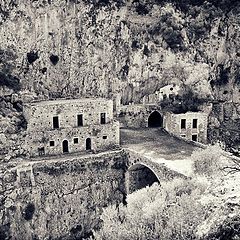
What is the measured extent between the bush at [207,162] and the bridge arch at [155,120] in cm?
1400

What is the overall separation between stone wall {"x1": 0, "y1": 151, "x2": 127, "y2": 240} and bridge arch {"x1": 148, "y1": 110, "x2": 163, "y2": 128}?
8829 millimetres

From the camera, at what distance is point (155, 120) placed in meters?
48.4

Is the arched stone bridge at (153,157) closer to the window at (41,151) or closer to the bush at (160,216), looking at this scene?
the bush at (160,216)

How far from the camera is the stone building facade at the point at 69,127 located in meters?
39.1

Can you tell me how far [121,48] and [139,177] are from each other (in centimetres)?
1354

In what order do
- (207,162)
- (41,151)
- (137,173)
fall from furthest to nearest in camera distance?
(137,173), (41,151), (207,162)

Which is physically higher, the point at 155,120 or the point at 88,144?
the point at 155,120

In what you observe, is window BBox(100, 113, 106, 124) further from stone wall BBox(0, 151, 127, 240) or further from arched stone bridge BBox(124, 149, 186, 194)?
arched stone bridge BBox(124, 149, 186, 194)

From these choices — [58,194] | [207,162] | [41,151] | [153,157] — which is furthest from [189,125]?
[58,194]

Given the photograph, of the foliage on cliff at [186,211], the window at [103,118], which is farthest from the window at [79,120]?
the foliage on cliff at [186,211]

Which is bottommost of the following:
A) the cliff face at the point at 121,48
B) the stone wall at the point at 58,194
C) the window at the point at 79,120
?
the stone wall at the point at 58,194

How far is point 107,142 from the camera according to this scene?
41.1m

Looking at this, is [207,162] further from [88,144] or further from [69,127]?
[69,127]

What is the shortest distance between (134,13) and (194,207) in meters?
26.5
